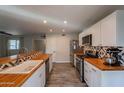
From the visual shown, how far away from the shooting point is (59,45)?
1157cm

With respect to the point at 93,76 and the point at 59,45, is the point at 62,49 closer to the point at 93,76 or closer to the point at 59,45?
the point at 59,45

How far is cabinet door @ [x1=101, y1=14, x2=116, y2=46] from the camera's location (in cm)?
316

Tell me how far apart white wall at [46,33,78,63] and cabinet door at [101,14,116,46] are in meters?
7.57

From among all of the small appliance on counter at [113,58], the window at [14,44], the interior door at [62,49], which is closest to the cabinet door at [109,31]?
the small appliance on counter at [113,58]

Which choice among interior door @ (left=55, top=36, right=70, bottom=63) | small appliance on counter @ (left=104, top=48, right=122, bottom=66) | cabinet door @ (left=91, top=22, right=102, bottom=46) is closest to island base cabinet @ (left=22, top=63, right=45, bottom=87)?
small appliance on counter @ (left=104, top=48, right=122, bottom=66)

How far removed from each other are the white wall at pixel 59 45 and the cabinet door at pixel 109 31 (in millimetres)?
7568

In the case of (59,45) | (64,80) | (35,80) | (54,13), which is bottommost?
(64,80)

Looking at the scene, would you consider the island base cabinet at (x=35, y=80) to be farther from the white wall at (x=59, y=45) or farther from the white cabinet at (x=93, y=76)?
the white wall at (x=59, y=45)

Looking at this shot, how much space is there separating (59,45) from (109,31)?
8.22 m

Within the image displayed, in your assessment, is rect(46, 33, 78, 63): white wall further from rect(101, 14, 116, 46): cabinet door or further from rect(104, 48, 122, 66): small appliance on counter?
rect(104, 48, 122, 66): small appliance on counter

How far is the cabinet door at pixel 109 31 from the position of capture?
316 cm

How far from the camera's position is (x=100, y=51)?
5.42 metres

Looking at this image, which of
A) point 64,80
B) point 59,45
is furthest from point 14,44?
point 64,80
